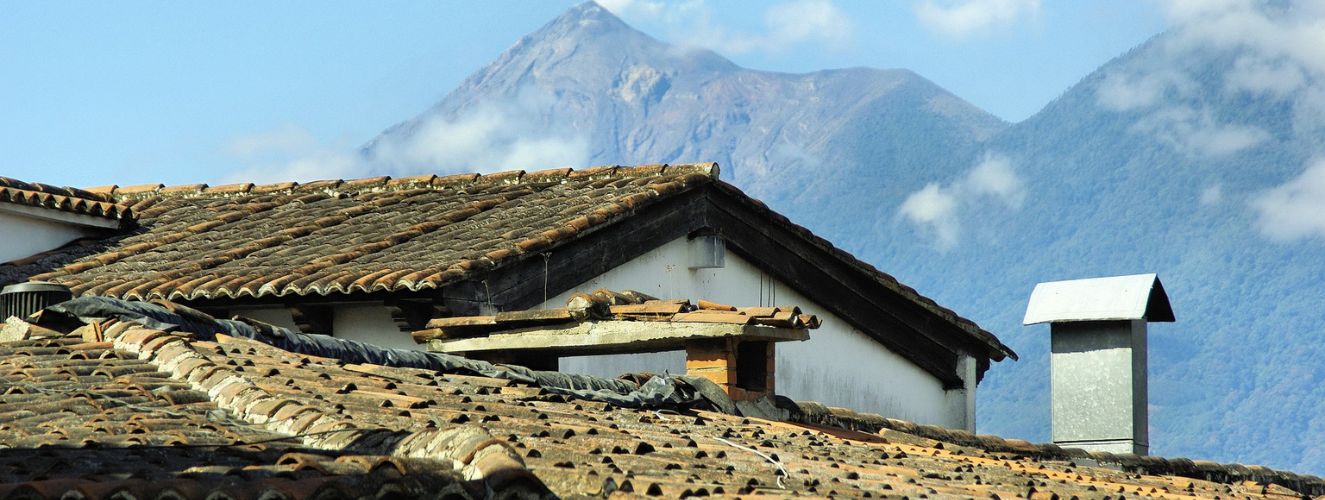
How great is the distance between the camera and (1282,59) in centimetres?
17800

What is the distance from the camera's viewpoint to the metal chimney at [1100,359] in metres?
12.6

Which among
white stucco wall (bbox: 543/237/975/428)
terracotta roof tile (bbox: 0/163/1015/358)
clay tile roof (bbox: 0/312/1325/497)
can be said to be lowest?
clay tile roof (bbox: 0/312/1325/497)

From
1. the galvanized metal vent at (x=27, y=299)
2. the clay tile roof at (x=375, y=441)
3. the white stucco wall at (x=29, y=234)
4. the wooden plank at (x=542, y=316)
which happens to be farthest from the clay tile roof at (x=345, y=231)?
the clay tile roof at (x=375, y=441)

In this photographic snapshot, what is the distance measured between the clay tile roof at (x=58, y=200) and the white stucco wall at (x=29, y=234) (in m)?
0.16

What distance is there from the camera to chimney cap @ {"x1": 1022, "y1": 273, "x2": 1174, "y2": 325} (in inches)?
488

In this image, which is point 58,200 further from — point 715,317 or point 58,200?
point 715,317

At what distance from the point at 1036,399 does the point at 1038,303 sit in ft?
364

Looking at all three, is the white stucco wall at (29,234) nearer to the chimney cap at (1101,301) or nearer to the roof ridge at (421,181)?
the roof ridge at (421,181)

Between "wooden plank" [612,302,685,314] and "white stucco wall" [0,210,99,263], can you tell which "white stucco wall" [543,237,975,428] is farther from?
"white stucco wall" [0,210,99,263]

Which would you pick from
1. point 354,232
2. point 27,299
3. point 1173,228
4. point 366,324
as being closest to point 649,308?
point 366,324

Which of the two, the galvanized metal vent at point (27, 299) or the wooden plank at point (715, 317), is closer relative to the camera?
the galvanized metal vent at point (27, 299)

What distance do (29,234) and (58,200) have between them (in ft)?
1.23

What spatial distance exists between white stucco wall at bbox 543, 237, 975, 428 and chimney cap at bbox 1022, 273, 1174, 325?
71.8 inches

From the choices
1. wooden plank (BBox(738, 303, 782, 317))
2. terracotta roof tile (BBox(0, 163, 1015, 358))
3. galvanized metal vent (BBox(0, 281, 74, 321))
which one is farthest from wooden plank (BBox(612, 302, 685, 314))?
galvanized metal vent (BBox(0, 281, 74, 321))
